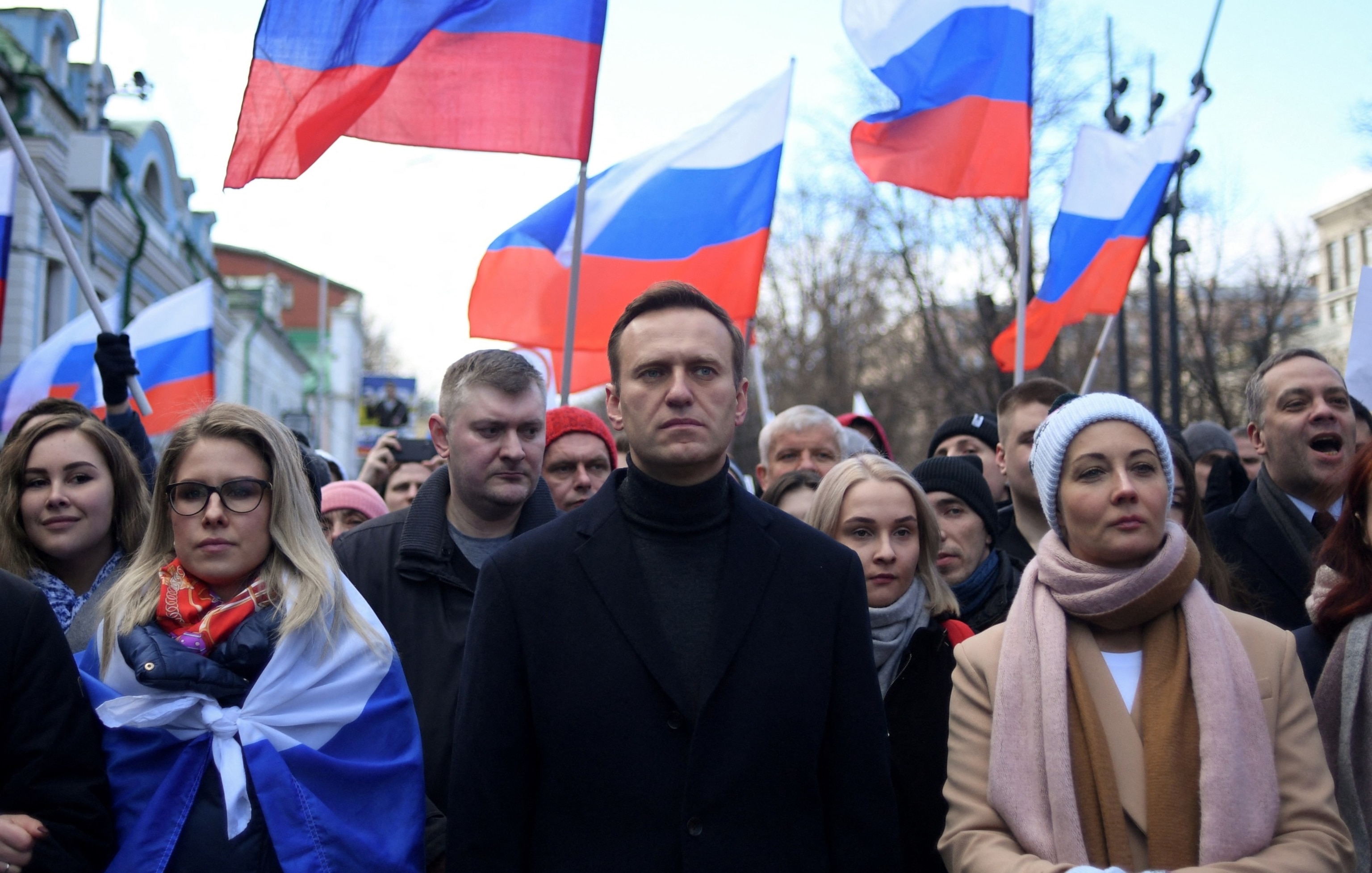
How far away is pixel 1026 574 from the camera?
311cm

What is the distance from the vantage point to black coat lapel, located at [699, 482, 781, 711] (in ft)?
8.46

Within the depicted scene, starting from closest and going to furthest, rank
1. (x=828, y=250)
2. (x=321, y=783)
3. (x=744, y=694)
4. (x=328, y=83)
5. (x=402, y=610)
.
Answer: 1. (x=744, y=694)
2. (x=321, y=783)
3. (x=402, y=610)
4. (x=328, y=83)
5. (x=828, y=250)

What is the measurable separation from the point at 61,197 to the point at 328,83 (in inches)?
687

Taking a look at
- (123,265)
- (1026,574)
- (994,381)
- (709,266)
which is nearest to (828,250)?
(994,381)

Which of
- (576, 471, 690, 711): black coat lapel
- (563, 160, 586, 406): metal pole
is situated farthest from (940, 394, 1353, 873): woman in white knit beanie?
(563, 160, 586, 406): metal pole

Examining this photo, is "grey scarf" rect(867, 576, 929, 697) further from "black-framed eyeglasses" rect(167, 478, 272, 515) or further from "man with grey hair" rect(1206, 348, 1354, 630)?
"black-framed eyeglasses" rect(167, 478, 272, 515)

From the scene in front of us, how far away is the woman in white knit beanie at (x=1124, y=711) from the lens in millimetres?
2688

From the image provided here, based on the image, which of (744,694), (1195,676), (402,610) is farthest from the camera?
(402,610)

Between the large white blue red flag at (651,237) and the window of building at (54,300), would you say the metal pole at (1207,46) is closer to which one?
the large white blue red flag at (651,237)

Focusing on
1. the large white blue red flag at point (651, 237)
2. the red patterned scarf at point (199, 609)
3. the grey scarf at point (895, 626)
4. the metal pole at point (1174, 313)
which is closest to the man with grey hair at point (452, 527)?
the red patterned scarf at point (199, 609)

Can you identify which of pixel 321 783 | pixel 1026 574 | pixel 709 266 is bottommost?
pixel 321 783

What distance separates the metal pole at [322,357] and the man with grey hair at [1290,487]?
24219 mm

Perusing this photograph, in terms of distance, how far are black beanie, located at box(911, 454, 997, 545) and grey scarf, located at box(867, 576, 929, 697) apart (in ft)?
2.50

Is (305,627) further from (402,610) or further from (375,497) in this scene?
(375,497)
